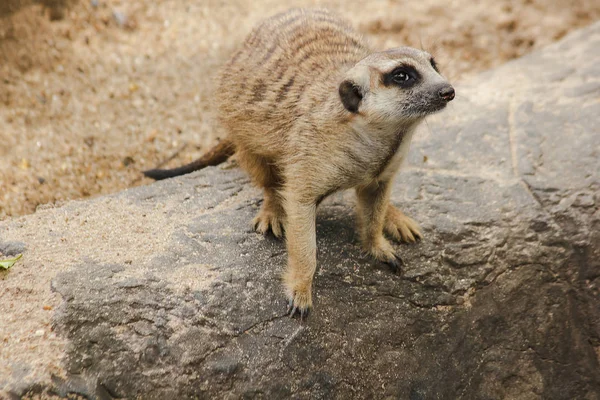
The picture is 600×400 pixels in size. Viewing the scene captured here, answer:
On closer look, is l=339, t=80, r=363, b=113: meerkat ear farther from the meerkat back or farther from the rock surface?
the rock surface

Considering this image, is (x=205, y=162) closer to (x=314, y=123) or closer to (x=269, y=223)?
(x=269, y=223)

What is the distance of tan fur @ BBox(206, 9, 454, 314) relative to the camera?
9.12 ft

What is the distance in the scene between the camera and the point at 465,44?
19.6 feet

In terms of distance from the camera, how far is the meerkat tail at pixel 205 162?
3.85 metres

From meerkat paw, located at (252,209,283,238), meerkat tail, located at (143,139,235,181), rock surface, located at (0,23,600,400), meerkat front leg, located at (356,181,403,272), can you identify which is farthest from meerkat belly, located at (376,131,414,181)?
meerkat tail, located at (143,139,235,181)

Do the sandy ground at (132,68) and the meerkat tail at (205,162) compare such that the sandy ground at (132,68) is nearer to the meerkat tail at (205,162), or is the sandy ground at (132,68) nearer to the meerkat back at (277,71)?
the meerkat tail at (205,162)

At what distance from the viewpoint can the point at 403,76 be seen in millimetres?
2723

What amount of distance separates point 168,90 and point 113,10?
1.01m

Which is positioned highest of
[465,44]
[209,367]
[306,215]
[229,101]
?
[229,101]

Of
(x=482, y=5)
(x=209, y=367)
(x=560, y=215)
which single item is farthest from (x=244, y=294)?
(x=482, y=5)

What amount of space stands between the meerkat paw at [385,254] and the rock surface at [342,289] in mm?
47

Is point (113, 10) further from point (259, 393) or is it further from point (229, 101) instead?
point (259, 393)

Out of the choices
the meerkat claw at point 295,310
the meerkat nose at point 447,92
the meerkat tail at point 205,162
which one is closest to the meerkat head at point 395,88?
the meerkat nose at point 447,92

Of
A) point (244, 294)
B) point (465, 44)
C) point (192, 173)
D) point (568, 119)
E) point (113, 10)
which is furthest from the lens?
point (465, 44)
